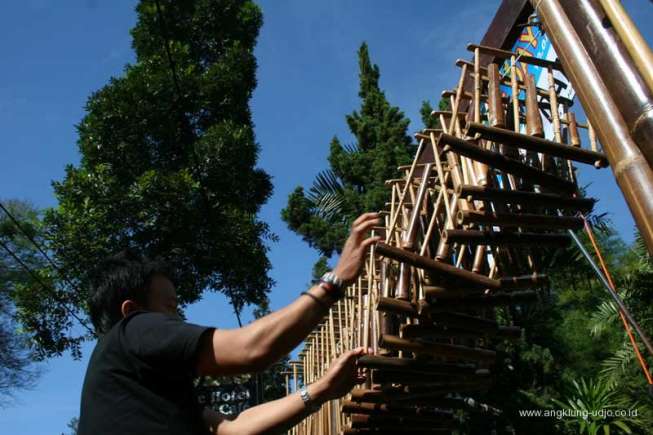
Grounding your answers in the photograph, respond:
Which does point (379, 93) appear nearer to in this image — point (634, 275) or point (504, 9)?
point (634, 275)

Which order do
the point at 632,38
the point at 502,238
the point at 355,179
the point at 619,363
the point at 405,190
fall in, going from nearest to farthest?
the point at 632,38, the point at 502,238, the point at 405,190, the point at 619,363, the point at 355,179

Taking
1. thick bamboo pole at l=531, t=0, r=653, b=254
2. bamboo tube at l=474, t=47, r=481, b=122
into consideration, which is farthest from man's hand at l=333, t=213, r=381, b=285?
bamboo tube at l=474, t=47, r=481, b=122

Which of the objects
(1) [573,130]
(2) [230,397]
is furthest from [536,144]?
(2) [230,397]

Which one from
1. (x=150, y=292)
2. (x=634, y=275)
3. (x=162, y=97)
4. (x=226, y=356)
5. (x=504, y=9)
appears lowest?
(x=226, y=356)

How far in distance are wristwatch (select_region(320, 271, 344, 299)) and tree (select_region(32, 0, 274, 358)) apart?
8233 mm

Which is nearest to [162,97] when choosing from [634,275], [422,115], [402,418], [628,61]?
[422,115]

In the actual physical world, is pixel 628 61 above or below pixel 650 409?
below

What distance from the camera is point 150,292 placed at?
1882 millimetres

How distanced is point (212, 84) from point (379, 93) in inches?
231

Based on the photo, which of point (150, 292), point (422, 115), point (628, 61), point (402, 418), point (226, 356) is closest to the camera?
point (628, 61)

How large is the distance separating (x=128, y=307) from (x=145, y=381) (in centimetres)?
34

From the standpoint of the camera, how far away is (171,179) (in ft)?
33.3

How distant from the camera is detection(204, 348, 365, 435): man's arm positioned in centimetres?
208

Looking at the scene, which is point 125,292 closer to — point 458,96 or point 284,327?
point 284,327
